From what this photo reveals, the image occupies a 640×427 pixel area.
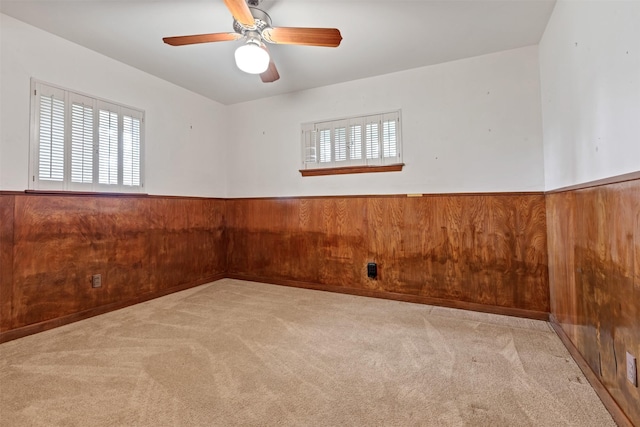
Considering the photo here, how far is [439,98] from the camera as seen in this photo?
3070 mm

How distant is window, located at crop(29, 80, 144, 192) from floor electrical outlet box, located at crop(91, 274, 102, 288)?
2.75 feet

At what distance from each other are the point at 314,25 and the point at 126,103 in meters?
2.17

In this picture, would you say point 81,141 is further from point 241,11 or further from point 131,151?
point 241,11

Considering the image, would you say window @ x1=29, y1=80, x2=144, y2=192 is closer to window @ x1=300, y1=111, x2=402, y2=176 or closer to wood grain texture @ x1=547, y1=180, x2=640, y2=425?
window @ x1=300, y1=111, x2=402, y2=176

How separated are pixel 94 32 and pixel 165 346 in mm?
2684

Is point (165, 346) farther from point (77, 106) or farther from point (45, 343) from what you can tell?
point (77, 106)

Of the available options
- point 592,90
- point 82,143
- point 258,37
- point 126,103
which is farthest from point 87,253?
point 592,90

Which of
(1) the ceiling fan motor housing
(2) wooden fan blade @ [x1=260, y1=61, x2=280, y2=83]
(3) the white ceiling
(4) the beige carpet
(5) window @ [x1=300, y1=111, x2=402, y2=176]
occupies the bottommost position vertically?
(4) the beige carpet

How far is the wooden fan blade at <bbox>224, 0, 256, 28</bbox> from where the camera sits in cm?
167

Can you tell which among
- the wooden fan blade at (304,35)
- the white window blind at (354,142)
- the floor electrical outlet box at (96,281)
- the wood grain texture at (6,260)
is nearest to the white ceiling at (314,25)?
Result: the wooden fan blade at (304,35)

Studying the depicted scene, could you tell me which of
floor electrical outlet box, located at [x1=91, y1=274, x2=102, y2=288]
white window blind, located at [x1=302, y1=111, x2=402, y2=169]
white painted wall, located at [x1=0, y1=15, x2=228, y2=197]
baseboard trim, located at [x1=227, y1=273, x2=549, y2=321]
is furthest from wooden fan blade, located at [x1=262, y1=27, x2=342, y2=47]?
floor electrical outlet box, located at [x1=91, y1=274, x2=102, y2=288]

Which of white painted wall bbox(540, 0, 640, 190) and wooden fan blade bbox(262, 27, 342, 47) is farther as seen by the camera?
wooden fan blade bbox(262, 27, 342, 47)

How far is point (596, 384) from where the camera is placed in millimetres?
1563

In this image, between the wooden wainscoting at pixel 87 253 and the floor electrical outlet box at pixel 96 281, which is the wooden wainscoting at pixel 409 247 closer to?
the wooden wainscoting at pixel 87 253
